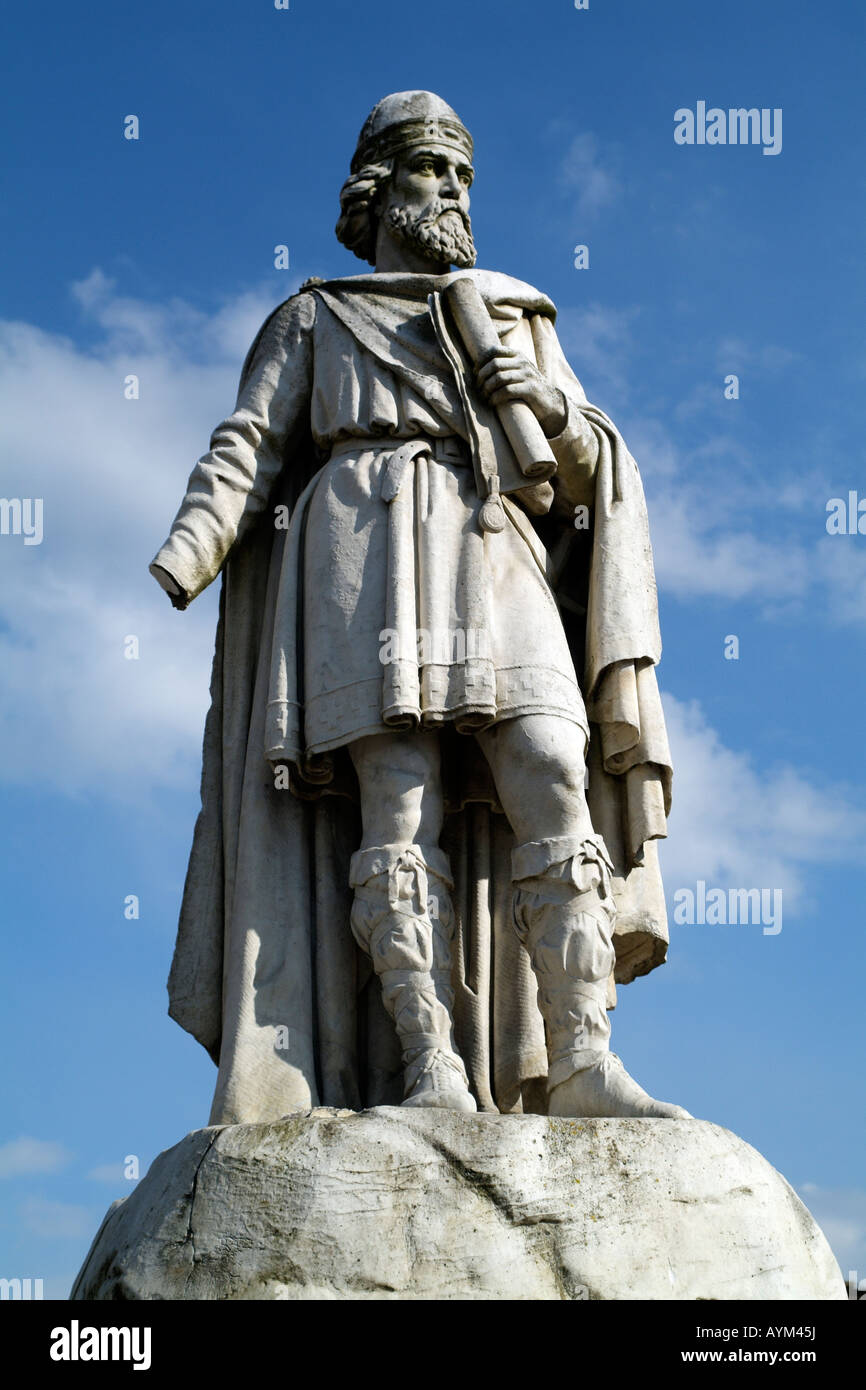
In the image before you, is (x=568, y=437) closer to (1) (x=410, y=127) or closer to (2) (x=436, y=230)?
(2) (x=436, y=230)

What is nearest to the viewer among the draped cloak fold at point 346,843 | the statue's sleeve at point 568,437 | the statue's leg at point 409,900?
the statue's leg at point 409,900

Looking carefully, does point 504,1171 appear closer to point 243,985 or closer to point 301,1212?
point 301,1212

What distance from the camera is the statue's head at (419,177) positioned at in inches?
341

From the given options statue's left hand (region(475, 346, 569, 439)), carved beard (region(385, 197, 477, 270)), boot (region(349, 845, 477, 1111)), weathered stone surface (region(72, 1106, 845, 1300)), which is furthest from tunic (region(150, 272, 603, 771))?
weathered stone surface (region(72, 1106, 845, 1300))

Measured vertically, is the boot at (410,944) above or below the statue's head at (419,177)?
below

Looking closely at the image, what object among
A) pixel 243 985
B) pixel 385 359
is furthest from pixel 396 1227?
pixel 385 359

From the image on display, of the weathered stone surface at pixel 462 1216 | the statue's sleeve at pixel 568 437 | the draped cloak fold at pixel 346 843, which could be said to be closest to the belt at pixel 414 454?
the draped cloak fold at pixel 346 843

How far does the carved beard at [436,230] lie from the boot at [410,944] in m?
2.91

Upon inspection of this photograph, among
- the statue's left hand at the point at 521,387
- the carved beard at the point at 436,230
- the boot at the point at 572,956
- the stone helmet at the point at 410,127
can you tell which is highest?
the stone helmet at the point at 410,127

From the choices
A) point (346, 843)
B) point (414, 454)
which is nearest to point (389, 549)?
point (414, 454)

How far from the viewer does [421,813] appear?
24.5ft

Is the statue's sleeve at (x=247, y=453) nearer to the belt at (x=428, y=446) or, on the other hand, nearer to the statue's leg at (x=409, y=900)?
the belt at (x=428, y=446)

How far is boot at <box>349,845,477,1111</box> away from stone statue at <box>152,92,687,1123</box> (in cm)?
1

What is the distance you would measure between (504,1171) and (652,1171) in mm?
517
